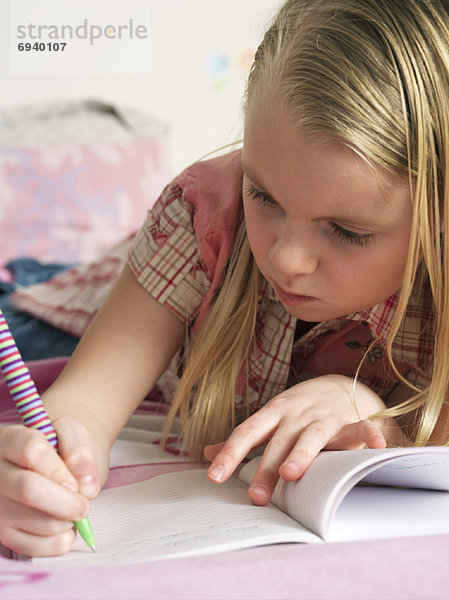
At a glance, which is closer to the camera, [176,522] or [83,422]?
[176,522]

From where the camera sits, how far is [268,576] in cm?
43

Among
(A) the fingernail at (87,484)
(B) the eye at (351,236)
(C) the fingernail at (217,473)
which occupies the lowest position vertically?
(C) the fingernail at (217,473)

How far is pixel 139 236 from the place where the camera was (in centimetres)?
85

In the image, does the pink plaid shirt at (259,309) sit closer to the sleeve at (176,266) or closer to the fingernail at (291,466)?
the sleeve at (176,266)

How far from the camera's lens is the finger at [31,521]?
1.60 ft

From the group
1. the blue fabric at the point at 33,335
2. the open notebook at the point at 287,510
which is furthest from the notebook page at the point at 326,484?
the blue fabric at the point at 33,335

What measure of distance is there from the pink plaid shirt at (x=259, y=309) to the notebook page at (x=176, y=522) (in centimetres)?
19

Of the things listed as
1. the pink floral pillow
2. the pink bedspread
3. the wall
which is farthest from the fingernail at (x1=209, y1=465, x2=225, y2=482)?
the wall

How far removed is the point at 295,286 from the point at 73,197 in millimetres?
1180

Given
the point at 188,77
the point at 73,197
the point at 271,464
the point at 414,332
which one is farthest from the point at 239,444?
the point at 188,77

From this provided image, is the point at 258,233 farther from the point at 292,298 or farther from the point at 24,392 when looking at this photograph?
the point at 24,392

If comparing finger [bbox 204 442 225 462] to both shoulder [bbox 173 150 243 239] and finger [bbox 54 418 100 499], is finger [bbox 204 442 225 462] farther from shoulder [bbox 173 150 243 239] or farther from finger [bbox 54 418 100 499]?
shoulder [bbox 173 150 243 239]

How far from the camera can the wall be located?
219cm

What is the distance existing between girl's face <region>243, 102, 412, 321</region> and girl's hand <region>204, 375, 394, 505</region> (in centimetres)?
8
